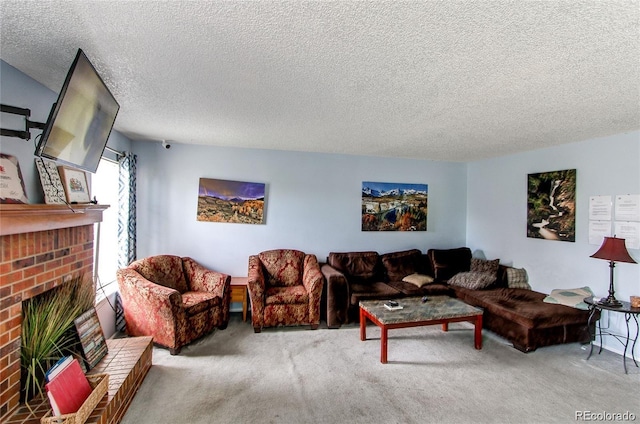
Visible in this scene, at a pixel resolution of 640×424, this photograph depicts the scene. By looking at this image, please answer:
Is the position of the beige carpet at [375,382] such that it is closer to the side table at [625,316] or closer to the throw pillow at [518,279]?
the side table at [625,316]

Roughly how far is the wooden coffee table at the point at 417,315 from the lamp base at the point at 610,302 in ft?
3.63

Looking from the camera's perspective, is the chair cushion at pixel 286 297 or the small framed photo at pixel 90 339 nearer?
the small framed photo at pixel 90 339

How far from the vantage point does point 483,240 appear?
4.84m

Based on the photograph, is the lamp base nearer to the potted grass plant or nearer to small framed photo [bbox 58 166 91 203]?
the potted grass plant

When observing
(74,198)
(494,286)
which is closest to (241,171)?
(74,198)

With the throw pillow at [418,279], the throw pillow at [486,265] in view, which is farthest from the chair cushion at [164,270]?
the throw pillow at [486,265]

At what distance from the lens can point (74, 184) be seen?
2332 millimetres

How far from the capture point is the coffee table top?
298 centimetres

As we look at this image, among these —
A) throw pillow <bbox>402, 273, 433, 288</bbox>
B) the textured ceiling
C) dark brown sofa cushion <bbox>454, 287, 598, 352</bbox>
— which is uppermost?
the textured ceiling

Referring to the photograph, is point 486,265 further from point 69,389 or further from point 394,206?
point 69,389

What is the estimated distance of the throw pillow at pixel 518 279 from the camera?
4.04 metres

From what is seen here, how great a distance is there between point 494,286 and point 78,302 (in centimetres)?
458

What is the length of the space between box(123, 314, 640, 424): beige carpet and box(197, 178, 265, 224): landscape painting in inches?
62.9

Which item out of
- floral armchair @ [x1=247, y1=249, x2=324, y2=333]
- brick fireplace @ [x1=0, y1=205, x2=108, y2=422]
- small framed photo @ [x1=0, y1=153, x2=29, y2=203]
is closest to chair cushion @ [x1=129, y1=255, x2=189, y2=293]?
floral armchair @ [x1=247, y1=249, x2=324, y2=333]
